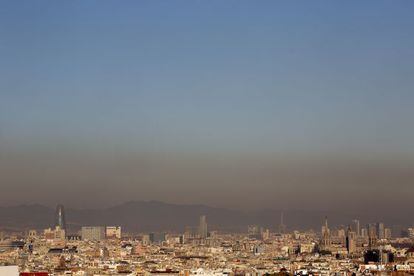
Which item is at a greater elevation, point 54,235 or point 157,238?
point 157,238

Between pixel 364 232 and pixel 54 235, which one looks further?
pixel 54 235

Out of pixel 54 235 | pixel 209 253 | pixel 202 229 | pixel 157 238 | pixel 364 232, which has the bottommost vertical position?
pixel 209 253

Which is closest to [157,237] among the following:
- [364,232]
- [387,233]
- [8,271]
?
[387,233]

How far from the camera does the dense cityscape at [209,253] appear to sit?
194 ft

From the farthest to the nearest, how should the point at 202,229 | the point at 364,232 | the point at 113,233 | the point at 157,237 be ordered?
the point at 202,229, the point at 157,237, the point at 113,233, the point at 364,232

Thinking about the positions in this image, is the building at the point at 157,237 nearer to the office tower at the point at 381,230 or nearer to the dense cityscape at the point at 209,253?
the dense cityscape at the point at 209,253

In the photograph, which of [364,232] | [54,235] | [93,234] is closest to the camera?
[364,232]

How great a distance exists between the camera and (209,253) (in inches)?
3465

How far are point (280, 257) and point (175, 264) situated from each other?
17.0m

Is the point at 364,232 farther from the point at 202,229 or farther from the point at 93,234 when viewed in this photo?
the point at 93,234

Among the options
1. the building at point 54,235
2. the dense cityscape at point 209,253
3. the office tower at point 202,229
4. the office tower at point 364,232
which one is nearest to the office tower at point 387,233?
the dense cityscape at point 209,253

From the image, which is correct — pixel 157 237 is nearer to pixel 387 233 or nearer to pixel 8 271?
pixel 387 233

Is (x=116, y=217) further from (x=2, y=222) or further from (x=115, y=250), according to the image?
(x=115, y=250)

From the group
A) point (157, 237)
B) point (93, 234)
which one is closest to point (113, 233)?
point (93, 234)
